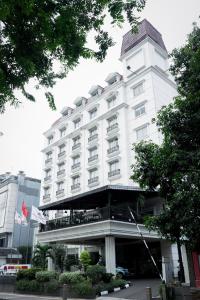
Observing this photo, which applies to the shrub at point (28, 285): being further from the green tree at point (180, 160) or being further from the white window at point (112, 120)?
the white window at point (112, 120)

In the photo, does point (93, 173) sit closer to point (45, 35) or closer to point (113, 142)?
point (113, 142)

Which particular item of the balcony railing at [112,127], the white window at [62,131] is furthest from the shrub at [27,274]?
the white window at [62,131]

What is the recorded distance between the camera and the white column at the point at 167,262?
1875 centimetres

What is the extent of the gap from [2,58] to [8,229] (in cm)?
4327

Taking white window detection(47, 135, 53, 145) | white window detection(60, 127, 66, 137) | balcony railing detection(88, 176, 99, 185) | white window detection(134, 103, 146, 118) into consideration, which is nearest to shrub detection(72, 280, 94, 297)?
balcony railing detection(88, 176, 99, 185)

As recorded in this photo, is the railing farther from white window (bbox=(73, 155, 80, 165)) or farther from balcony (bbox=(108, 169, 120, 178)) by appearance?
white window (bbox=(73, 155, 80, 165))

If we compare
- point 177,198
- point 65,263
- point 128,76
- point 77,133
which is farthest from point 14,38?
point 77,133

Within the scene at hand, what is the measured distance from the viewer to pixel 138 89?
32969 mm

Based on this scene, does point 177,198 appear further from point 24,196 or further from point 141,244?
point 24,196

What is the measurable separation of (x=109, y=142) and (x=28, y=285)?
19.0 m

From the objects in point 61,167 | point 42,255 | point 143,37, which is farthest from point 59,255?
point 143,37

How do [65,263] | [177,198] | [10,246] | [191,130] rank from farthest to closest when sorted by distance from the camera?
[10,246] → [65,263] → [191,130] → [177,198]

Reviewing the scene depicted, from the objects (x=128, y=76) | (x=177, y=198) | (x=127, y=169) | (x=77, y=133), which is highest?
(x=128, y=76)

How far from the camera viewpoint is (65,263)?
862 inches
